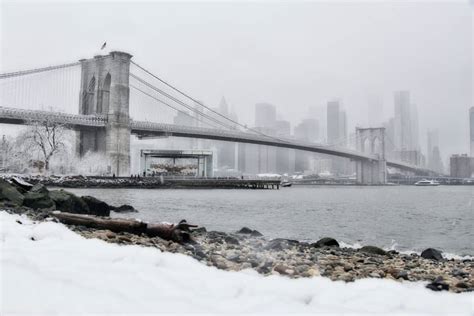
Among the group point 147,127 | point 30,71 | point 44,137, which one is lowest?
point 44,137

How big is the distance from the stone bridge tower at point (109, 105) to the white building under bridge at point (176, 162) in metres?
3.98

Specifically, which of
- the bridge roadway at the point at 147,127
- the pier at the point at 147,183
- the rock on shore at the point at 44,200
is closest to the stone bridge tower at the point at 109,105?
the bridge roadway at the point at 147,127

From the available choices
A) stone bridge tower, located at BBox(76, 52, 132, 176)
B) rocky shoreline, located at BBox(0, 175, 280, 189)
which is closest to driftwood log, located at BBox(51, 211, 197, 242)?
rocky shoreline, located at BBox(0, 175, 280, 189)

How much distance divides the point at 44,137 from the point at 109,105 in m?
9.88

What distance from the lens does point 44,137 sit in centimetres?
4047

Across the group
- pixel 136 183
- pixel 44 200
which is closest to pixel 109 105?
pixel 136 183

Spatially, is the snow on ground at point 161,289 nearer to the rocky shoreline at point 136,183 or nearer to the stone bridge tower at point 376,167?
the rocky shoreline at point 136,183

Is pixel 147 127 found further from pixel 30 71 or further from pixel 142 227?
pixel 142 227

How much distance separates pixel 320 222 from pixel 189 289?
11962 millimetres

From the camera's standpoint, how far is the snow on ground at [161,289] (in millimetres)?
2346

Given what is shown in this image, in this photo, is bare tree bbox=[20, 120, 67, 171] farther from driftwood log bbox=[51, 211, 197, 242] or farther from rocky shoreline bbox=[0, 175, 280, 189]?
driftwood log bbox=[51, 211, 197, 242]

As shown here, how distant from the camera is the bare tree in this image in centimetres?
3981

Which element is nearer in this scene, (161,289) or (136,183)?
(161,289)

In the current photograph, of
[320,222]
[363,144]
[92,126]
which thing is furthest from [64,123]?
[363,144]
